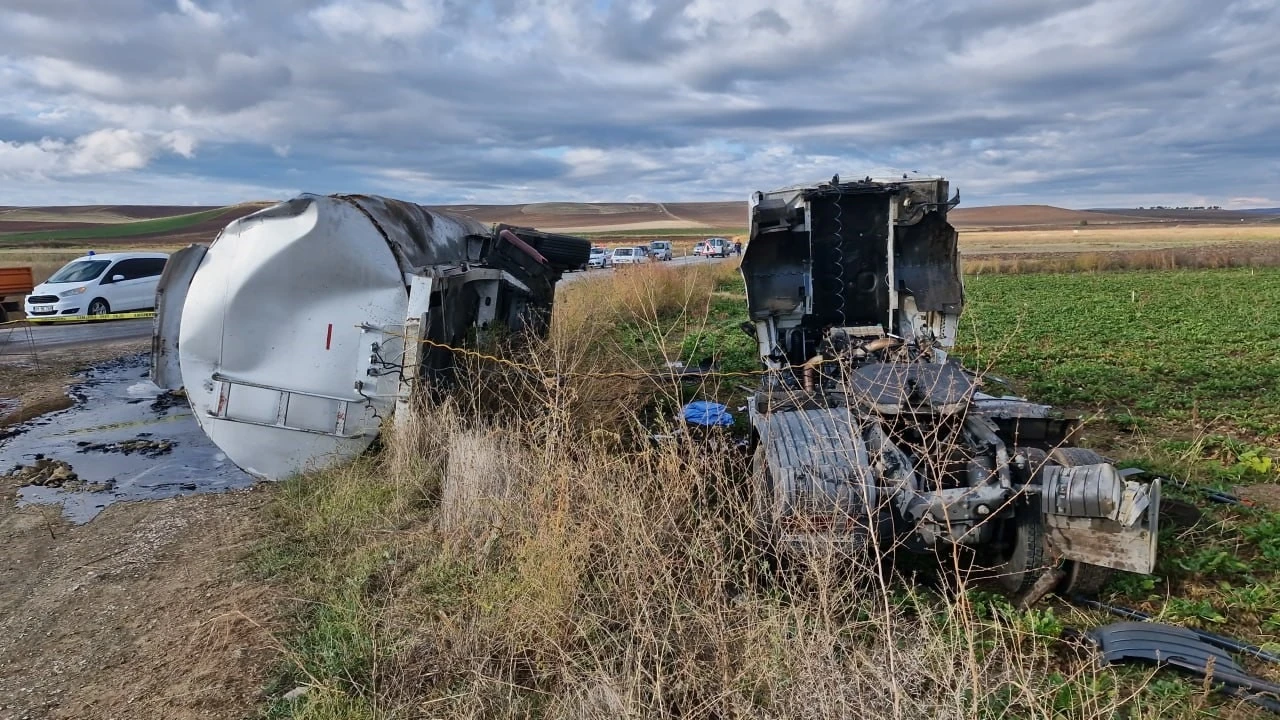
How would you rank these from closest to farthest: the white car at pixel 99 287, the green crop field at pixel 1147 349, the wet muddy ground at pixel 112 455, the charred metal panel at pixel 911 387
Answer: the charred metal panel at pixel 911 387, the wet muddy ground at pixel 112 455, the green crop field at pixel 1147 349, the white car at pixel 99 287

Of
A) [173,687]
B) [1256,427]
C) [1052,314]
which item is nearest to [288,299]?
[173,687]

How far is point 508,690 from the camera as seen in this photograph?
3.47 metres

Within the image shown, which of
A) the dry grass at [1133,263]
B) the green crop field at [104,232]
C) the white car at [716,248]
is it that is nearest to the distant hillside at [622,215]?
the green crop field at [104,232]

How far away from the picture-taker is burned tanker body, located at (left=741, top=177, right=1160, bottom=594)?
3959mm

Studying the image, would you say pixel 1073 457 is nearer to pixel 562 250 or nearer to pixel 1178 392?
pixel 1178 392

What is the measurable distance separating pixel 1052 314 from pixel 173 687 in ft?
59.2

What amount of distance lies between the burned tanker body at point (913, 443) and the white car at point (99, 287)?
16283 millimetres

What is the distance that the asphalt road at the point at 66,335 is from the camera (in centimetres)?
1517

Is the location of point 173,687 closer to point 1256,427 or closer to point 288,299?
point 288,299

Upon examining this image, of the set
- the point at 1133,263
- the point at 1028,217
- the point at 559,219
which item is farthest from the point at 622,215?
the point at 1133,263

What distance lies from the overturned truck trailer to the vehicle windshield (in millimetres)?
15080

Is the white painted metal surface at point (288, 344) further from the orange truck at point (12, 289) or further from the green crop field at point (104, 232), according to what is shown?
the green crop field at point (104, 232)

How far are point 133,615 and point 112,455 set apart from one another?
4463 mm

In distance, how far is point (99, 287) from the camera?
19000 mm
